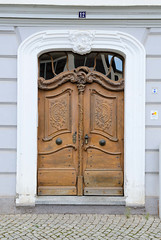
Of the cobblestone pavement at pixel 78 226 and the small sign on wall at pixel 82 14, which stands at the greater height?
the small sign on wall at pixel 82 14

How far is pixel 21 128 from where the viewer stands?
15.3ft

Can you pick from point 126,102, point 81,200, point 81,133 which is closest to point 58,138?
point 81,133

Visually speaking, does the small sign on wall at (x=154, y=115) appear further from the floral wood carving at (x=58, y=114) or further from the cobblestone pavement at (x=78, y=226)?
the cobblestone pavement at (x=78, y=226)

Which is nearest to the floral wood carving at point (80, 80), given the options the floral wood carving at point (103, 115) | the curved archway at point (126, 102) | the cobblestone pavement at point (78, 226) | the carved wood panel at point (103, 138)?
the carved wood panel at point (103, 138)

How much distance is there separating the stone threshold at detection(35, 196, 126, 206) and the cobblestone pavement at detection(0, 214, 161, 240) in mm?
227

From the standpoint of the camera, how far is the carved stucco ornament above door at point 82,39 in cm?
468

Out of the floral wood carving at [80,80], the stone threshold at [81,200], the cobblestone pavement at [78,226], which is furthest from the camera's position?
the floral wood carving at [80,80]

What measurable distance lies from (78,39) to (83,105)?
123cm

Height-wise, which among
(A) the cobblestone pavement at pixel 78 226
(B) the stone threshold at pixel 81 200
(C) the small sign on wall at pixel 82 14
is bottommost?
(A) the cobblestone pavement at pixel 78 226

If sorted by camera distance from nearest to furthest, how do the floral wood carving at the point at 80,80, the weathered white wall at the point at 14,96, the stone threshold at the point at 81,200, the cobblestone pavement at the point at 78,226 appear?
1. the cobblestone pavement at the point at 78,226
2. the stone threshold at the point at 81,200
3. the weathered white wall at the point at 14,96
4. the floral wood carving at the point at 80,80

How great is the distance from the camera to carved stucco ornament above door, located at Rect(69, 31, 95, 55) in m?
4.68

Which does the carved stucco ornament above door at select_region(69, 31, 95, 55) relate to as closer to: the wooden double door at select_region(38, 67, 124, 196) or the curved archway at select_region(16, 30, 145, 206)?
the curved archway at select_region(16, 30, 145, 206)
